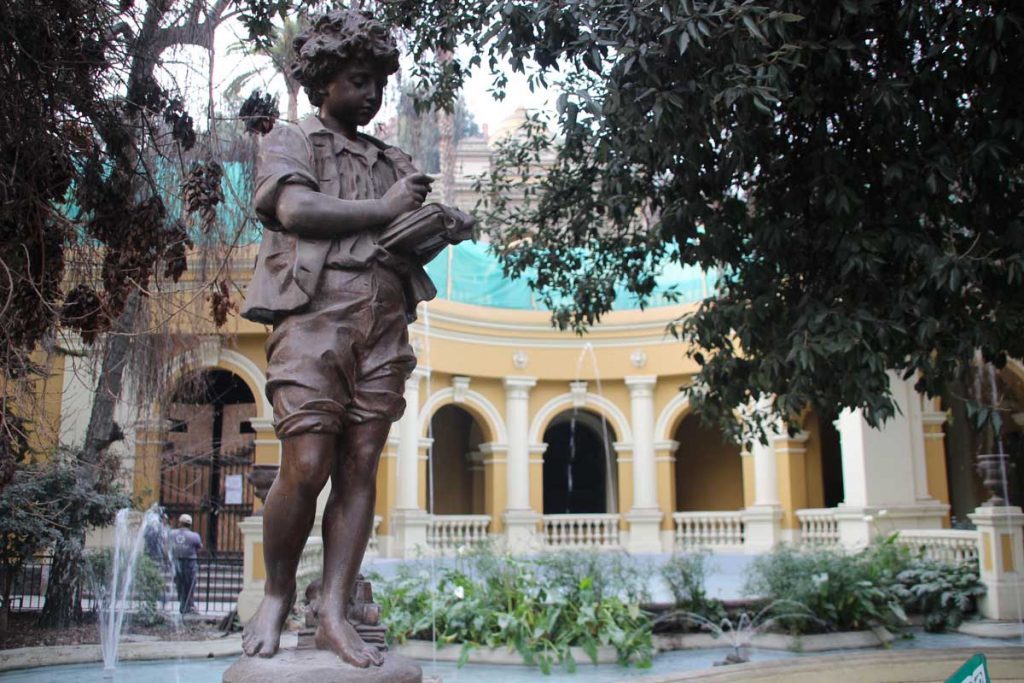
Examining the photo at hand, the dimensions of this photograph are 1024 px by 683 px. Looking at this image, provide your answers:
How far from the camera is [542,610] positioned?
321 inches

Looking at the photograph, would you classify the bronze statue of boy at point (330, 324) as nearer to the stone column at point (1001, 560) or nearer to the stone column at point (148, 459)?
the stone column at point (148, 459)

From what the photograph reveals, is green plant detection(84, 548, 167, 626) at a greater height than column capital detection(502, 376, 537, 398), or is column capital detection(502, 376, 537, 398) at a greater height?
column capital detection(502, 376, 537, 398)

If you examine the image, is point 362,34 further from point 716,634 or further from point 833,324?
point 716,634

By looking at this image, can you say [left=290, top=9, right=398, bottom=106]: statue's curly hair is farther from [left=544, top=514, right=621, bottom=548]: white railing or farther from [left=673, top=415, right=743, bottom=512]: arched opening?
[left=673, top=415, right=743, bottom=512]: arched opening

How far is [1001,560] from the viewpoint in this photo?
10.3m

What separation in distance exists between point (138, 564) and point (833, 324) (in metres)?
7.77

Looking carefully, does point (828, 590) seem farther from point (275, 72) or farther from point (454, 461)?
point (454, 461)

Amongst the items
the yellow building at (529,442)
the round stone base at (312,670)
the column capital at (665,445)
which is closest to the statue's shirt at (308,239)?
the round stone base at (312,670)

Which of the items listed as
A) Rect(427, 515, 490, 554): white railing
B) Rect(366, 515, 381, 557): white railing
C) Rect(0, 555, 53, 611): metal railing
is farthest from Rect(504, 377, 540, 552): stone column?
Rect(0, 555, 53, 611): metal railing

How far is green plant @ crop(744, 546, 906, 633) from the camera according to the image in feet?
29.7

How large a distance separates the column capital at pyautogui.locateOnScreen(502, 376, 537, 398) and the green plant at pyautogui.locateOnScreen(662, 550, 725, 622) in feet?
38.3

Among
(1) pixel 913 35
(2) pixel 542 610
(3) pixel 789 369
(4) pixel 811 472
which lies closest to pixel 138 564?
(2) pixel 542 610

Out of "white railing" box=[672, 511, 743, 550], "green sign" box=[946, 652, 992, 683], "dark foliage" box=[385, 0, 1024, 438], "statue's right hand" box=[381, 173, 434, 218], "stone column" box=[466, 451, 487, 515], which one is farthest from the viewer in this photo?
"stone column" box=[466, 451, 487, 515]

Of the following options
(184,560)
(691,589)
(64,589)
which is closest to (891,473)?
(691,589)
